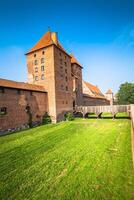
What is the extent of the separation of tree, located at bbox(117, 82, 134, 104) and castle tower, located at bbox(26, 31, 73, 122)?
4015cm

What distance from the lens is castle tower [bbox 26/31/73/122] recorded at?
2303cm

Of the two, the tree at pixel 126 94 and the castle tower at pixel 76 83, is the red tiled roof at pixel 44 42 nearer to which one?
the castle tower at pixel 76 83

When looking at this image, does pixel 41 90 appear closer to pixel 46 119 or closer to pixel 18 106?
pixel 46 119

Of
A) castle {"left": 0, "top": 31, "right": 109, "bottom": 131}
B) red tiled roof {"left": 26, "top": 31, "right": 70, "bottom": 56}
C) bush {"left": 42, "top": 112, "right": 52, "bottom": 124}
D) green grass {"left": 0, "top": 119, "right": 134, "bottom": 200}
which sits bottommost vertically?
green grass {"left": 0, "top": 119, "right": 134, "bottom": 200}

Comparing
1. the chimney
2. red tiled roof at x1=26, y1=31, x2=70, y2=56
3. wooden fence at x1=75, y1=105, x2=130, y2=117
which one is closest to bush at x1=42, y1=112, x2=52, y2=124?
wooden fence at x1=75, y1=105, x2=130, y2=117

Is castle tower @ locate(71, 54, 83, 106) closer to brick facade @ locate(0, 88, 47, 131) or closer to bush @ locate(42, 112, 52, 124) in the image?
bush @ locate(42, 112, 52, 124)

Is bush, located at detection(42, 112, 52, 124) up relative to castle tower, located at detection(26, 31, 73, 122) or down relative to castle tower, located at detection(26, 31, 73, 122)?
down

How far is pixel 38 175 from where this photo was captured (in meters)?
6.43

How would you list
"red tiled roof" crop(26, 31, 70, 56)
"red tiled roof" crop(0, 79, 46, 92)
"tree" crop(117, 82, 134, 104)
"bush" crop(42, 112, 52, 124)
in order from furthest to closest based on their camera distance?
"tree" crop(117, 82, 134, 104) < "red tiled roof" crop(26, 31, 70, 56) < "bush" crop(42, 112, 52, 124) < "red tiled roof" crop(0, 79, 46, 92)

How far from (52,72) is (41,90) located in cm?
369

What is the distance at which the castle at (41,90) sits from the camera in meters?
16.5

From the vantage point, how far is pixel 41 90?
22.2 m

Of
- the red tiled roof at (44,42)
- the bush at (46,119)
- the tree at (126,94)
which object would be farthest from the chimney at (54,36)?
the tree at (126,94)

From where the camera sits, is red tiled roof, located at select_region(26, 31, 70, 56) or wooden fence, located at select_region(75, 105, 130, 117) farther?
red tiled roof, located at select_region(26, 31, 70, 56)
